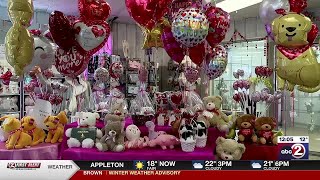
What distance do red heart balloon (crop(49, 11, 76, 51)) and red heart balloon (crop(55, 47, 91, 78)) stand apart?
0.06m

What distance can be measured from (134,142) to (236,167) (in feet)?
3.62

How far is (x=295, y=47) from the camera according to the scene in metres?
2.50

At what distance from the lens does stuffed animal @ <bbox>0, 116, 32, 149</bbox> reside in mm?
2705

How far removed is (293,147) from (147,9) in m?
1.55

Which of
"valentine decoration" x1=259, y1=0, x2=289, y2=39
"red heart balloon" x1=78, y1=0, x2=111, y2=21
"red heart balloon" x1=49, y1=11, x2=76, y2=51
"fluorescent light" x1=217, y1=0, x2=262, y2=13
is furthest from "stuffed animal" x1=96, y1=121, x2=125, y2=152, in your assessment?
"fluorescent light" x1=217, y1=0, x2=262, y2=13

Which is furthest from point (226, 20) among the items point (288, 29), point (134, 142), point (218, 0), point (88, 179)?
point (218, 0)

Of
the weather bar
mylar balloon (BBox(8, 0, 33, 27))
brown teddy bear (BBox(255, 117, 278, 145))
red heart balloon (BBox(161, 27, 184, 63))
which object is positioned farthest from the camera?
red heart balloon (BBox(161, 27, 184, 63))

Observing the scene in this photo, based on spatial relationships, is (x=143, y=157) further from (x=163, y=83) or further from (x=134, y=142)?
(x=163, y=83)

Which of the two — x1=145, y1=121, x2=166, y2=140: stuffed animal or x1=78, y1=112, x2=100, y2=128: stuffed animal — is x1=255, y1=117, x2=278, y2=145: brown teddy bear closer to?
x1=145, y1=121, x2=166, y2=140: stuffed animal

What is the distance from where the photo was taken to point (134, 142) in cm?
266

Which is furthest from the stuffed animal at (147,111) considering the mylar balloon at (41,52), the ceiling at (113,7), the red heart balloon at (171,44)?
the ceiling at (113,7)

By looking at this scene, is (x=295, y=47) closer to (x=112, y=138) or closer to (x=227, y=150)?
(x=227, y=150)

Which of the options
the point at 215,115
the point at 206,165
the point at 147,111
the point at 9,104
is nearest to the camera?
the point at 206,165

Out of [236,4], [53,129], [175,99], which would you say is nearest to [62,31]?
[53,129]
